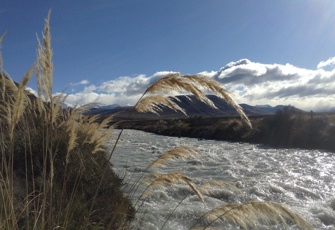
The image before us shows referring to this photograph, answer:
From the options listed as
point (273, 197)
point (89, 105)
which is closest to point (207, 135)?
point (273, 197)

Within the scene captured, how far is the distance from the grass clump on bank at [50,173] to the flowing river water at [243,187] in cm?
52

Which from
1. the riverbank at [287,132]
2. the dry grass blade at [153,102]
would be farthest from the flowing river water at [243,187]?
the riverbank at [287,132]

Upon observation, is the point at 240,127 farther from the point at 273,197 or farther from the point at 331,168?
the point at 273,197

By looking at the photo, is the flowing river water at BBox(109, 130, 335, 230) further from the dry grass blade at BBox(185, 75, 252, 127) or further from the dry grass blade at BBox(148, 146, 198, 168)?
the dry grass blade at BBox(185, 75, 252, 127)

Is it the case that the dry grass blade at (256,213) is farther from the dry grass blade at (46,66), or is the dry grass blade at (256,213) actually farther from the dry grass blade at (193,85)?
the dry grass blade at (46,66)

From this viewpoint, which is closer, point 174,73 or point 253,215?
point 253,215

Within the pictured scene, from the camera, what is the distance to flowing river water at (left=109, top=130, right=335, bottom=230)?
619 cm

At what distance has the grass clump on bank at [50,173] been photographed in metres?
2.71

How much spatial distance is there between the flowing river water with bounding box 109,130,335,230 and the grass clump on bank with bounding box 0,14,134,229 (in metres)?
0.52

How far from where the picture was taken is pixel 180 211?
21.4ft

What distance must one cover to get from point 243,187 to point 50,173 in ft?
23.1

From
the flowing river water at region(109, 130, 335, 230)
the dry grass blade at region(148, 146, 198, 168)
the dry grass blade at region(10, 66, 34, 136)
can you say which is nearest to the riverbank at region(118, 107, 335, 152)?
the flowing river water at region(109, 130, 335, 230)

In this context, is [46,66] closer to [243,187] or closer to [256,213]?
[256,213]

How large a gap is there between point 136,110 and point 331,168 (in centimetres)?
1095
